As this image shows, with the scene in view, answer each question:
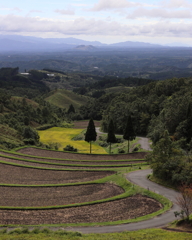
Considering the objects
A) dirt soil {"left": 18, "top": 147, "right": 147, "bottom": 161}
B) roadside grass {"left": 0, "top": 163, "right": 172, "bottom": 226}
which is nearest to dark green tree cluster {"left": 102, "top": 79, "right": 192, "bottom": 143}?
dirt soil {"left": 18, "top": 147, "right": 147, "bottom": 161}

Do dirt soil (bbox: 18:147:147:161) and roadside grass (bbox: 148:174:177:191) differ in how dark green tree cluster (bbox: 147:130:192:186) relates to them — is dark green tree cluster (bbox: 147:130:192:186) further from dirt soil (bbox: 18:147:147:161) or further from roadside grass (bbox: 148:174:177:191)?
dirt soil (bbox: 18:147:147:161)

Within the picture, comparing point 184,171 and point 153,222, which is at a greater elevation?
point 184,171

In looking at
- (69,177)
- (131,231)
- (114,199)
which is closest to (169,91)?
(69,177)

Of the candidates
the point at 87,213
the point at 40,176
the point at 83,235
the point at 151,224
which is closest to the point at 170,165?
the point at 151,224

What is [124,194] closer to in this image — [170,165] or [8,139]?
[170,165]

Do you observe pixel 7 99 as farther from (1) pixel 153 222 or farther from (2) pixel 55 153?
(1) pixel 153 222

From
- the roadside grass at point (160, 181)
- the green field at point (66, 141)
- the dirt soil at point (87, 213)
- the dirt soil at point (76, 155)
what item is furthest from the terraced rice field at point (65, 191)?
the green field at point (66, 141)

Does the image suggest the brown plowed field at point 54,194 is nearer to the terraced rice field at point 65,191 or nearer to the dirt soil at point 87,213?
the terraced rice field at point 65,191
